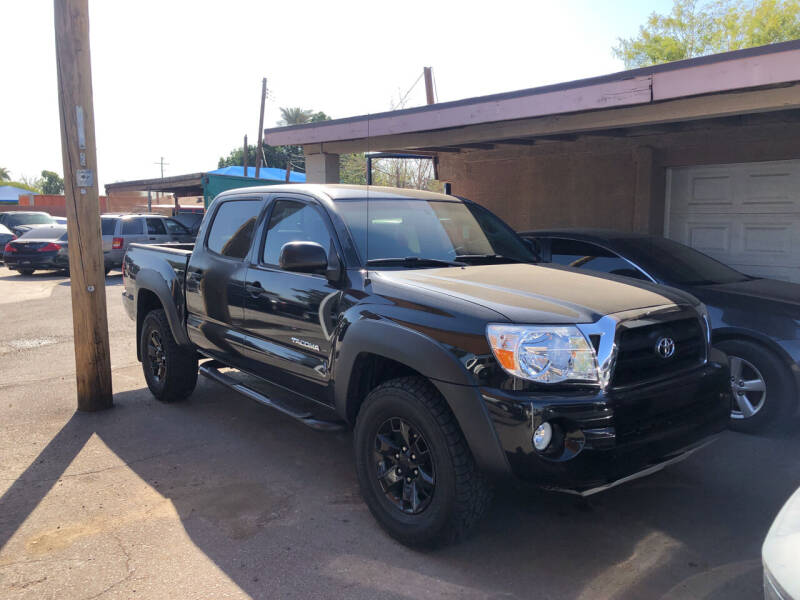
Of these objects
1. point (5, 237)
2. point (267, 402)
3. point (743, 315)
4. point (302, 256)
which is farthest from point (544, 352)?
point (5, 237)

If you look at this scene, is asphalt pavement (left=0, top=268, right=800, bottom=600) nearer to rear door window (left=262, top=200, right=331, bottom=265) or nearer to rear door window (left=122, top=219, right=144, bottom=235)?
rear door window (left=262, top=200, right=331, bottom=265)

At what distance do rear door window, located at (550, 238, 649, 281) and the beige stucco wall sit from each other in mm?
3432

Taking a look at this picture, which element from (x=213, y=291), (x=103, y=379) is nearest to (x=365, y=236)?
(x=213, y=291)

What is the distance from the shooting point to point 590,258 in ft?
19.6

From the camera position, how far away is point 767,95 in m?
5.88

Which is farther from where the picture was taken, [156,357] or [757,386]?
[156,357]

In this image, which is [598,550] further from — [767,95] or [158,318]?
[767,95]

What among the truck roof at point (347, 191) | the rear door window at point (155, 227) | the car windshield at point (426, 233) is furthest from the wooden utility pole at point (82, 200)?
the rear door window at point (155, 227)

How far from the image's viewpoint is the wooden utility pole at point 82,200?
5418 mm

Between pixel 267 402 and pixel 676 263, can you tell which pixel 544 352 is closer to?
pixel 267 402

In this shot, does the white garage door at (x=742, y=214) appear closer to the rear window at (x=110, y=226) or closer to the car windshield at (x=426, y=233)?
the car windshield at (x=426, y=233)

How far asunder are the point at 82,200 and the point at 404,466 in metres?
3.87

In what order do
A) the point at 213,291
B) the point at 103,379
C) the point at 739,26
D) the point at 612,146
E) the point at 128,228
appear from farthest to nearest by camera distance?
the point at 739,26
the point at 128,228
the point at 612,146
the point at 103,379
the point at 213,291

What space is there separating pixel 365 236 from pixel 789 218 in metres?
6.50
